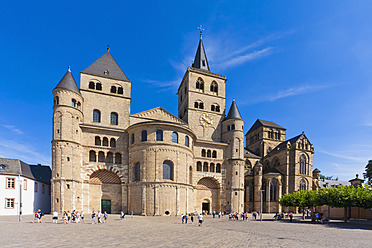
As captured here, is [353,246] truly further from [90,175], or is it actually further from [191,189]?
[90,175]

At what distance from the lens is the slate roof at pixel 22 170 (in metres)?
38.7

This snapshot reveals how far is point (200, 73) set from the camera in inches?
2245

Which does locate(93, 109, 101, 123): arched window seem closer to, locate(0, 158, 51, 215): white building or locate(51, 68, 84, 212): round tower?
locate(51, 68, 84, 212): round tower

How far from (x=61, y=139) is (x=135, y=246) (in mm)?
29715

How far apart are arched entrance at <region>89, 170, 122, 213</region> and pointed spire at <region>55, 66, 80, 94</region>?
14300 millimetres

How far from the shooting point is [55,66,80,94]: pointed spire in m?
40.2

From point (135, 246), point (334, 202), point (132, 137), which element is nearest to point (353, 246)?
point (135, 246)

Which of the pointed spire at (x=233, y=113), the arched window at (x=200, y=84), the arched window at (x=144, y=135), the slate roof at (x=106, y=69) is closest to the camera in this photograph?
the arched window at (x=144, y=135)

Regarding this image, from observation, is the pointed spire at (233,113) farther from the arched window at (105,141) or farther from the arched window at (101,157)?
the arched window at (101,157)

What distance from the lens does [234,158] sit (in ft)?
165

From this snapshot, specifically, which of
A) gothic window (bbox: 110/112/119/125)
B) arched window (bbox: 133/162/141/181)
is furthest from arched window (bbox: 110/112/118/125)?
arched window (bbox: 133/162/141/181)

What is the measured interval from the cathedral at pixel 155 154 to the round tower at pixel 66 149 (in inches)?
5.6

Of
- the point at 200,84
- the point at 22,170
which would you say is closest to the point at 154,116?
the point at 200,84

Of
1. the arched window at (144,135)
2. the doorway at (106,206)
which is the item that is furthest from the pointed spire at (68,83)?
the doorway at (106,206)
